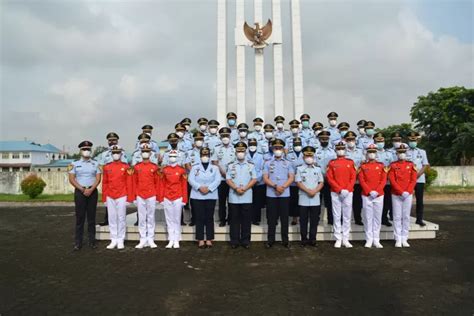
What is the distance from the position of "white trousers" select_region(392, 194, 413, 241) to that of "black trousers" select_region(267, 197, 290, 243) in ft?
5.95

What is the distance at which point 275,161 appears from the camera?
218 inches

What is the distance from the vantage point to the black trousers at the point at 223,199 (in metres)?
6.18

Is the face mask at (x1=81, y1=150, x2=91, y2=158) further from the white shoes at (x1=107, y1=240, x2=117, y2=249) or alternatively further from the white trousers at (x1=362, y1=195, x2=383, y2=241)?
the white trousers at (x1=362, y1=195, x2=383, y2=241)

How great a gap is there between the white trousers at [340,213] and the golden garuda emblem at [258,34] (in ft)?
30.2

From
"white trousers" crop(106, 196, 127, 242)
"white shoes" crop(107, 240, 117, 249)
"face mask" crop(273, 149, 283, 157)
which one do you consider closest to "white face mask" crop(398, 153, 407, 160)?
"face mask" crop(273, 149, 283, 157)

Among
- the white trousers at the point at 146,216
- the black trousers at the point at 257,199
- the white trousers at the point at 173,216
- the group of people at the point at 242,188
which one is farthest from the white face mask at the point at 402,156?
the white trousers at the point at 146,216

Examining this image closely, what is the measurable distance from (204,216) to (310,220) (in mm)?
1734

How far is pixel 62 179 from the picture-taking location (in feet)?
65.8

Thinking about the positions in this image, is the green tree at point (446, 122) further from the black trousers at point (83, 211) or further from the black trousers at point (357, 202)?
the black trousers at point (83, 211)

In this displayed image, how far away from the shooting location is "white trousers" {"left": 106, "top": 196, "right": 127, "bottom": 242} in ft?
18.3

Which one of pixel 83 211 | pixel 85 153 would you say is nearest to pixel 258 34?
pixel 85 153

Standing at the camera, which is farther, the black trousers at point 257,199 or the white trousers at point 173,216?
the black trousers at point 257,199

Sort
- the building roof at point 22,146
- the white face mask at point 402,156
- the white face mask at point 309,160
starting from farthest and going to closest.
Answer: the building roof at point 22,146
the white face mask at point 402,156
the white face mask at point 309,160

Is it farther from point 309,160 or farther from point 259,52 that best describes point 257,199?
point 259,52
